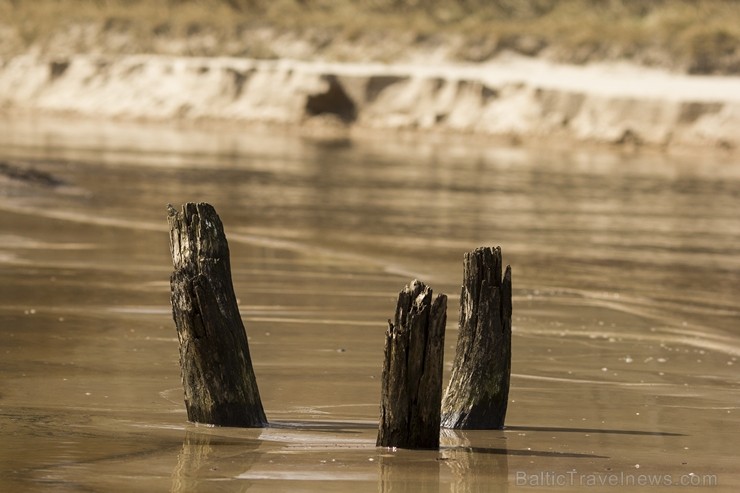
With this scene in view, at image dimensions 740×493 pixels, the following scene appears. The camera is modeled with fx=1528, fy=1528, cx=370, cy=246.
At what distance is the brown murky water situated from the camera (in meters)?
6.66

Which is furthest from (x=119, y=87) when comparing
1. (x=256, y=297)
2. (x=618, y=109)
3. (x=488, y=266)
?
(x=488, y=266)

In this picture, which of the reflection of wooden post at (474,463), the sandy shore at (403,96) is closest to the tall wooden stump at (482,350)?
the reflection of wooden post at (474,463)

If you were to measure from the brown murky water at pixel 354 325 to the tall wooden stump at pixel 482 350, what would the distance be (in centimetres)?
18

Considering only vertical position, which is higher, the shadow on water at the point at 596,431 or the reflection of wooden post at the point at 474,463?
the shadow on water at the point at 596,431

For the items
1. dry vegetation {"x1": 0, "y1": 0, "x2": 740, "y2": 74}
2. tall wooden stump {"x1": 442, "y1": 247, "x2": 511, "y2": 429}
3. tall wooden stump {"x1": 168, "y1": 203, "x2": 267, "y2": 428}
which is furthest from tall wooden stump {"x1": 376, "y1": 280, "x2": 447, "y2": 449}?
dry vegetation {"x1": 0, "y1": 0, "x2": 740, "y2": 74}

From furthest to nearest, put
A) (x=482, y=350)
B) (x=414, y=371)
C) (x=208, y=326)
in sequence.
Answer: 1. (x=482, y=350)
2. (x=208, y=326)
3. (x=414, y=371)

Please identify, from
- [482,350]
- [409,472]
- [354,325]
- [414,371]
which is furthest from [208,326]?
[354,325]

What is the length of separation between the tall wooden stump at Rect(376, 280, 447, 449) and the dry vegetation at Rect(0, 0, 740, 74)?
32.6m

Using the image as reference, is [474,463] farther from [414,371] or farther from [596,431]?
[596,431]

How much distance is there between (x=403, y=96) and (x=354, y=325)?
27405mm

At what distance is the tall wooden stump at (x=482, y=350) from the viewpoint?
24.0ft

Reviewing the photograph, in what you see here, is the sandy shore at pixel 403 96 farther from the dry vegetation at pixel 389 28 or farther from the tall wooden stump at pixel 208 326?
the tall wooden stump at pixel 208 326

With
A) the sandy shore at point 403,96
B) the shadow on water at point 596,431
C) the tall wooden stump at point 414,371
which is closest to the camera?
the tall wooden stump at point 414,371

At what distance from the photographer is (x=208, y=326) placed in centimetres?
702
